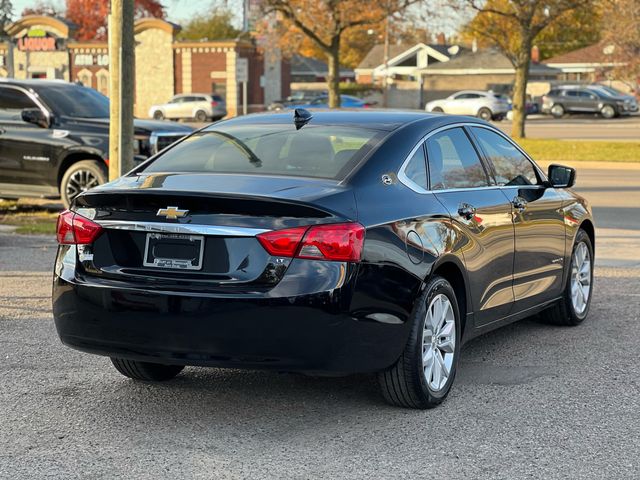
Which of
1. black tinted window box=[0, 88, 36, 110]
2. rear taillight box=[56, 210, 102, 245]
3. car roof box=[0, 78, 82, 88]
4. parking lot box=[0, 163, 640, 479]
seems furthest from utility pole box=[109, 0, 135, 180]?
rear taillight box=[56, 210, 102, 245]

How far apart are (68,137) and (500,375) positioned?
980 centimetres

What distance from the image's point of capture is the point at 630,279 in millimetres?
10422

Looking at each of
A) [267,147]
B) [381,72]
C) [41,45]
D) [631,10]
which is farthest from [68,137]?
[381,72]

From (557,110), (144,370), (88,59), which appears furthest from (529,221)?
(88,59)

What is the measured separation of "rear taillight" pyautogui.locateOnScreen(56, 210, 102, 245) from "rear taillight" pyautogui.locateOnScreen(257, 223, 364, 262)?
98 centimetres

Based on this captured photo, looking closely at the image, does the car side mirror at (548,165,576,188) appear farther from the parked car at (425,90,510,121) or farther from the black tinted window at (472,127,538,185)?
the parked car at (425,90,510,121)

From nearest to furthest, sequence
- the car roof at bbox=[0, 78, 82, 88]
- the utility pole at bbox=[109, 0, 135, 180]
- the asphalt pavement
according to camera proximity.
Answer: the utility pole at bbox=[109, 0, 135, 180]
the car roof at bbox=[0, 78, 82, 88]
the asphalt pavement

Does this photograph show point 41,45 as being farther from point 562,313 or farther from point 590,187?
point 562,313

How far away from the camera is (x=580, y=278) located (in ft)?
27.7

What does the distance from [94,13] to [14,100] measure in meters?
89.9

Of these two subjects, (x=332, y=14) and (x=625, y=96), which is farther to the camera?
(x=625, y=96)

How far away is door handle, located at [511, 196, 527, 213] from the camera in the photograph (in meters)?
7.14

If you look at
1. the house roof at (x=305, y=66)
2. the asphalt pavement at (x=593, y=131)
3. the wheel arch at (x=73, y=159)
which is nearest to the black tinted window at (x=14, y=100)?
the wheel arch at (x=73, y=159)

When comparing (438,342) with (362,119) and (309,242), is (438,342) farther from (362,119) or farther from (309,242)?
(362,119)
